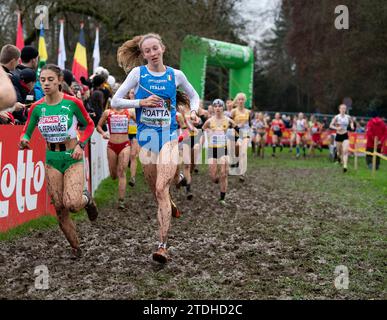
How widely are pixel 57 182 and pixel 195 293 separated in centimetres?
213

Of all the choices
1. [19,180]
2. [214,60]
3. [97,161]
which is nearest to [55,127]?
[19,180]

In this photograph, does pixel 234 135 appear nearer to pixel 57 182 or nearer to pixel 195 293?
pixel 57 182

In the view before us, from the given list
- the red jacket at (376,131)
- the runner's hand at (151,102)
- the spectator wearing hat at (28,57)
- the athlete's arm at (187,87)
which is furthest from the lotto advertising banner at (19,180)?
the red jacket at (376,131)

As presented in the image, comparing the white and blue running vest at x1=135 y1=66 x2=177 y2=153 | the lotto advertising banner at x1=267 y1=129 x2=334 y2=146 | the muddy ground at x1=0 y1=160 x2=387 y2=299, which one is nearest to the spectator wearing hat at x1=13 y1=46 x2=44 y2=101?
the muddy ground at x1=0 y1=160 x2=387 y2=299

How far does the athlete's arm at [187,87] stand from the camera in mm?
6590

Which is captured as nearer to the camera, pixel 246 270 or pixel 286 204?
pixel 246 270

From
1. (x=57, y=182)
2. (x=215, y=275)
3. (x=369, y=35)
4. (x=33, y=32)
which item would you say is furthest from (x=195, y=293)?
(x=369, y=35)

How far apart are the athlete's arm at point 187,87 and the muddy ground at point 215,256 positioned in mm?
1647

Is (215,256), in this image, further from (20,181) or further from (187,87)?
(20,181)

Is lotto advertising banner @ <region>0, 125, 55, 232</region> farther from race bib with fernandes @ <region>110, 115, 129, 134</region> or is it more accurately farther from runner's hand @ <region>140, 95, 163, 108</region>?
runner's hand @ <region>140, 95, 163, 108</region>

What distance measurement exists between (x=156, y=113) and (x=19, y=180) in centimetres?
262

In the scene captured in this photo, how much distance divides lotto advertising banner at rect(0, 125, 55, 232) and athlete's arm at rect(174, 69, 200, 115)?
2388mm

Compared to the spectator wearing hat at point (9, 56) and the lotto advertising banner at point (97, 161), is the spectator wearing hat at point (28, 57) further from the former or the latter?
the lotto advertising banner at point (97, 161)
